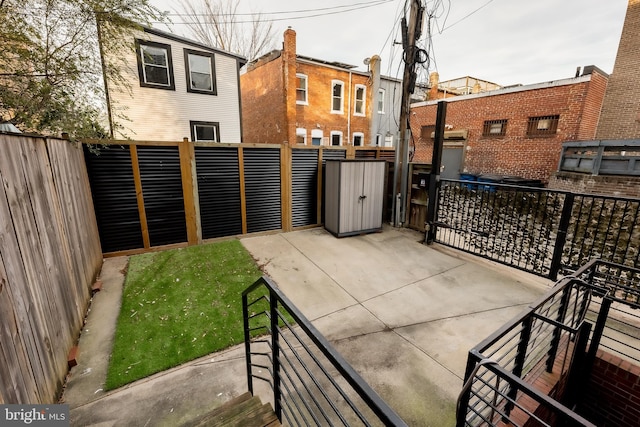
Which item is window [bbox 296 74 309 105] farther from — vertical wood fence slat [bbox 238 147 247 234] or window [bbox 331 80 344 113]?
vertical wood fence slat [bbox 238 147 247 234]

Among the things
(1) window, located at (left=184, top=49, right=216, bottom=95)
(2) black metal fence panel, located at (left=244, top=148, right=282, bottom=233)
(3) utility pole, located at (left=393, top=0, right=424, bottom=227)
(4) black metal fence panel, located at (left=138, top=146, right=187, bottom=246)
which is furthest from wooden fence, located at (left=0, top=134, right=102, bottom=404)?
(1) window, located at (left=184, top=49, right=216, bottom=95)

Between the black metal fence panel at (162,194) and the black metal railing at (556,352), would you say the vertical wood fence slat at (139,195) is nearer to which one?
the black metal fence panel at (162,194)

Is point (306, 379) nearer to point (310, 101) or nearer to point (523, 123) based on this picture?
point (310, 101)

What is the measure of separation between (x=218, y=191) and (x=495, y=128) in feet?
42.9

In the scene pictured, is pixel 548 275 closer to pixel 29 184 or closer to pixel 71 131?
pixel 29 184

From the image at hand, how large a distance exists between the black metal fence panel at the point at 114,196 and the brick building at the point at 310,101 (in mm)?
8886

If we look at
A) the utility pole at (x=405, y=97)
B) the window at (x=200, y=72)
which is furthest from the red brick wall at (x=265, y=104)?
the utility pole at (x=405, y=97)

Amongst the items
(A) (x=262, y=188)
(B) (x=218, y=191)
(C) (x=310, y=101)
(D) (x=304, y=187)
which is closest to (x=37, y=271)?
(B) (x=218, y=191)

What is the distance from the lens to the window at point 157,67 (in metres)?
8.99

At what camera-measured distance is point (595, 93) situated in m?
10.4

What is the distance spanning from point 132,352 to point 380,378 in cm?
259

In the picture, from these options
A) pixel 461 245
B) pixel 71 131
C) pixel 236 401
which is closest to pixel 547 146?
pixel 461 245

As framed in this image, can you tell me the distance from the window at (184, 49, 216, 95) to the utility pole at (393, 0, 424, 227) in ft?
23.6

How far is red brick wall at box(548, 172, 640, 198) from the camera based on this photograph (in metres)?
7.68
